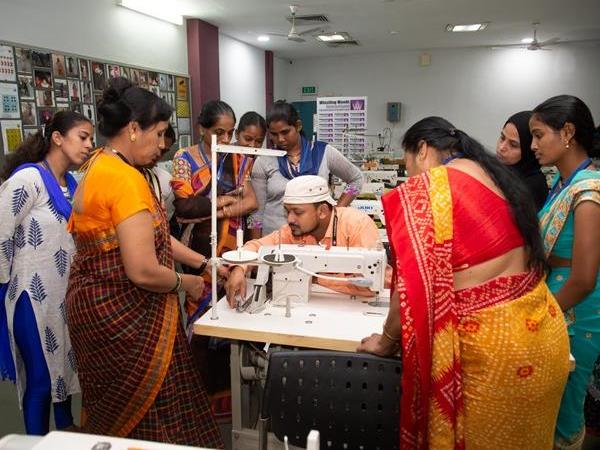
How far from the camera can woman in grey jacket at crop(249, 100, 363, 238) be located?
2514 mm

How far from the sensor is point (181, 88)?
18.4ft

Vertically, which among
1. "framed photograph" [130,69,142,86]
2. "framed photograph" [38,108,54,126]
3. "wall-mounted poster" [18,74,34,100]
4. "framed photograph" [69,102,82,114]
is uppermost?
"framed photograph" [130,69,142,86]

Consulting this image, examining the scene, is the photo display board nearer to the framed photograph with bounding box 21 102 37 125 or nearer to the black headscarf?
the framed photograph with bounding box 21 102 37 125

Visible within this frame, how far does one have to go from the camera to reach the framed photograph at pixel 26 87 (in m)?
3.41

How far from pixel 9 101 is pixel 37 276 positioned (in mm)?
2080

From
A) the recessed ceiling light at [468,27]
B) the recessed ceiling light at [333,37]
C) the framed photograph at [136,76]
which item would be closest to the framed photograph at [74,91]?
the framed photograph at [136,76]

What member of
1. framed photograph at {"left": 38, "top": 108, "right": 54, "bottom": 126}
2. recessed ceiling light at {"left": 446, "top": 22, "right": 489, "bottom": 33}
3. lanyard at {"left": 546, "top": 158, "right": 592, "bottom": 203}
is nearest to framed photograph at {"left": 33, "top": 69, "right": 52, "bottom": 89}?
framed photograph at {"left": 38, "top": 108, "right": 54, "bottom": 126}

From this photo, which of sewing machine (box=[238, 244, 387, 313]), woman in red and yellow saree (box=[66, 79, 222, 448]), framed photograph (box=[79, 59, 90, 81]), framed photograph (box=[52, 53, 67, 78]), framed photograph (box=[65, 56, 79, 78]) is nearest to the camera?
woman in red and yellow saree (box=[66, 79, 222, 448])

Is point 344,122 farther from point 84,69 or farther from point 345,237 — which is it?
point 345,237

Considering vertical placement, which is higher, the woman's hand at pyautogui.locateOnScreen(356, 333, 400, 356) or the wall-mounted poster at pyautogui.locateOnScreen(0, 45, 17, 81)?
the wall-mounted poster at pyautogui.locateOnScreen(0, 45, 17, 81)

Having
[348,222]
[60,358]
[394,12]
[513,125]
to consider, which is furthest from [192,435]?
[394,12]

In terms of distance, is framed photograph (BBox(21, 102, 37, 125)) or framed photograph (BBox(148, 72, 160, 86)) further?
framed photograph (BBox(148, 72, 160, 86))

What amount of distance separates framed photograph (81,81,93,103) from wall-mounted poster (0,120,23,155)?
78 cm

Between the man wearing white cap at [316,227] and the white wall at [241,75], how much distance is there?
5170 mm
